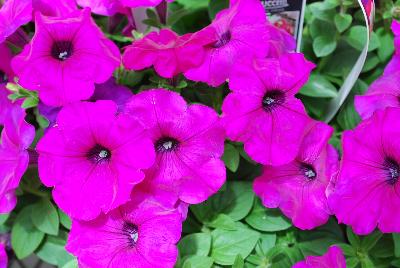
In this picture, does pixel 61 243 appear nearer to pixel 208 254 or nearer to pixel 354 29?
pixel 208 254

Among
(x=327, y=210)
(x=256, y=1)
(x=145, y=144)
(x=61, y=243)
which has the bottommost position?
(x=61, y=243)

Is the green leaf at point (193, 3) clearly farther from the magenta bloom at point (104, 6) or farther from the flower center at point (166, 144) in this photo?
the flower center at point (166, 144)

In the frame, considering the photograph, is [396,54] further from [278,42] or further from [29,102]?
[29,102]

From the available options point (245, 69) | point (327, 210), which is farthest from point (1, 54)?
point (327, 210)

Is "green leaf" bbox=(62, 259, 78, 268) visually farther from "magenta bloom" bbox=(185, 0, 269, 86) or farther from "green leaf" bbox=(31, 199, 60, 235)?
"magenta bloom" bbox=(185, 0, 269, 86)

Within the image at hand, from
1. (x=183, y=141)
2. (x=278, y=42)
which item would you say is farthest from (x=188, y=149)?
(x=278, y=42)

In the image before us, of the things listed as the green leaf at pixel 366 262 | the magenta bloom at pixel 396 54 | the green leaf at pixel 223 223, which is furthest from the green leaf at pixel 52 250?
the magenta bloom at pixel 396 54
